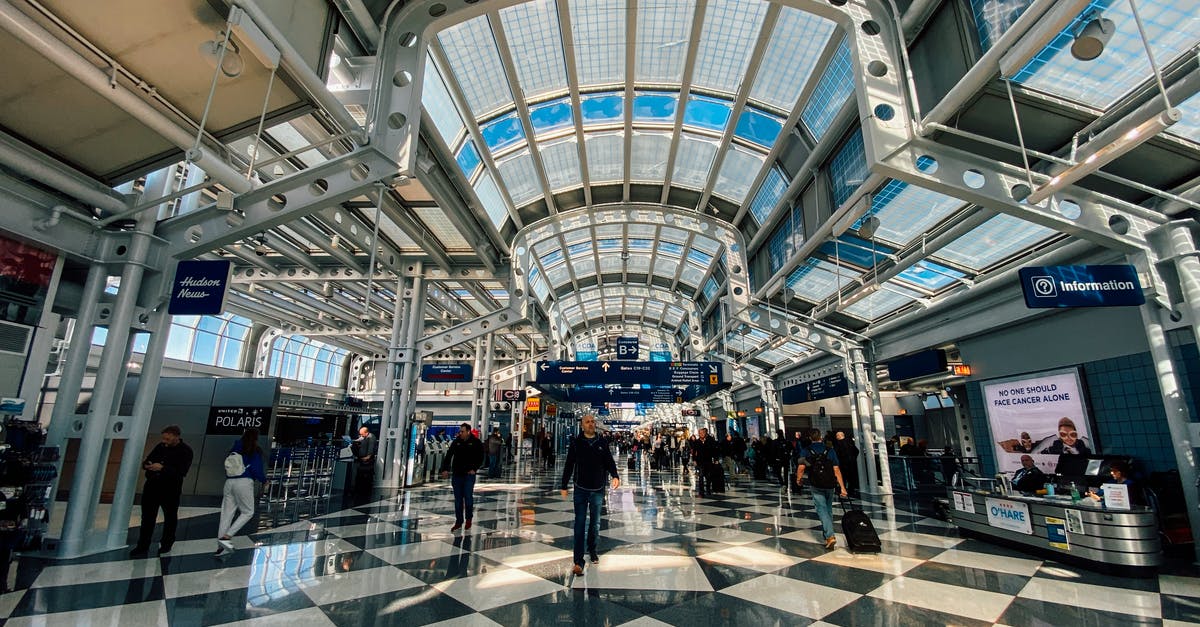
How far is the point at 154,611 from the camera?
11.8 ft

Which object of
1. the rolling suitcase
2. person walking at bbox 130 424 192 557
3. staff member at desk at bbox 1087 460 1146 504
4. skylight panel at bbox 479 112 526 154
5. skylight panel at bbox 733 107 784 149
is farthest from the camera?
skylight panel at bbox 479 112 526 154

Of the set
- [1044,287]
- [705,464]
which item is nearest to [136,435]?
[705,464]

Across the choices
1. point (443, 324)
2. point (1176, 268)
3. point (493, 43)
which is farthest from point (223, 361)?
point (1176, 268)

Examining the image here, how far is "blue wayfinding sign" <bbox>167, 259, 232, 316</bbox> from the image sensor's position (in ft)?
19.2

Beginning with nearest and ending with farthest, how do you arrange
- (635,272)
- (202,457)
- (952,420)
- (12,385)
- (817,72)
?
1. (12,385)
2. (817,72)
3. (202,457)
4. (952,420)
5. (635,272)

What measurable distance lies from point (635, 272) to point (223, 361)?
2319cm

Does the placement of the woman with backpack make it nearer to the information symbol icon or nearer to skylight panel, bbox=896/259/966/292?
the information symbol icon

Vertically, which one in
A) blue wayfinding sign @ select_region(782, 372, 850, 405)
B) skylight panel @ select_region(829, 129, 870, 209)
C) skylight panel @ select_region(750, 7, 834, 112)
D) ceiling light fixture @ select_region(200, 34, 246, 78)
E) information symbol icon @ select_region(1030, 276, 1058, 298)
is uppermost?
skylight panel @ select_region(750, 7, 834, 112)

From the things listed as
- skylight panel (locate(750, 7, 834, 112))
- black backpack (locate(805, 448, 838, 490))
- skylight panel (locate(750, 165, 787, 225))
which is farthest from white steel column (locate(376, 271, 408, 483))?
skylight panel (locate(750, 7, 834, 112))

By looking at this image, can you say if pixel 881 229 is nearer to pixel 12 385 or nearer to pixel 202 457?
pixel 12 385

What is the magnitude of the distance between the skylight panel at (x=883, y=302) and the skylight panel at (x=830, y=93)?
14.4 feet

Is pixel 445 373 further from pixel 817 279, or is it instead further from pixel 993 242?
pixel 993 242

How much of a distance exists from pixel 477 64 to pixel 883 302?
11.3 meters

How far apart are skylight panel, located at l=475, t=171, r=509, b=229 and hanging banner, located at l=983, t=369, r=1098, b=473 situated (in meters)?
12.0
